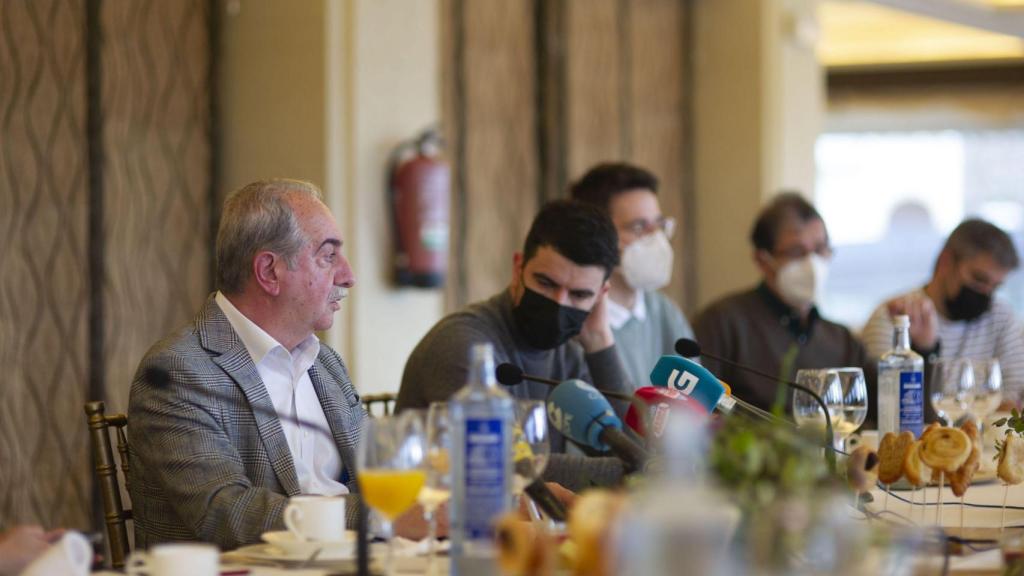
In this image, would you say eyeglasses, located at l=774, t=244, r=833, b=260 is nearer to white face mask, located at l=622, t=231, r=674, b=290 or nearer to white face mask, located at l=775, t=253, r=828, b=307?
white face mask, located at l=775, t=253, r=828, b=307

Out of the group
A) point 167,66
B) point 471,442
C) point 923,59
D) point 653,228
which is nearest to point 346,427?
point 471,442

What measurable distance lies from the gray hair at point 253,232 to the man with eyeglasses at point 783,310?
2.26 metres

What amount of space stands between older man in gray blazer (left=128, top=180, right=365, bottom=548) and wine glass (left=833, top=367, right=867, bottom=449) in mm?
974

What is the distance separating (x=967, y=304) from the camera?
458 cm

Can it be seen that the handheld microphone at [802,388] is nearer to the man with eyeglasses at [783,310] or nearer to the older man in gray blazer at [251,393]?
the older man in gray blazer at [251,393]

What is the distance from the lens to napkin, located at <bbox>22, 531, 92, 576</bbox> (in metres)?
1.61

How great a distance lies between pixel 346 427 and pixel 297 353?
182 mm

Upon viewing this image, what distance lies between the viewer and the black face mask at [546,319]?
3.17m

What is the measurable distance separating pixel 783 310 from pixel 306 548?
3.13 m

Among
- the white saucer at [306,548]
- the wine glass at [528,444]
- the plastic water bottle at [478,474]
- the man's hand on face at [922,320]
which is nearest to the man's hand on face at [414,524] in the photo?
the white saucer at [306,548]

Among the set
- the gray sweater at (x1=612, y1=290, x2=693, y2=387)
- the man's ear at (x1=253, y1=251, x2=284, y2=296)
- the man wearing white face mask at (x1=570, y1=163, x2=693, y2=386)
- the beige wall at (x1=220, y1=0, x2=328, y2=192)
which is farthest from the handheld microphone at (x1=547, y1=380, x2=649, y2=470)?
the beige wall at (x1=220, y1=0, x2=328, y2=192)

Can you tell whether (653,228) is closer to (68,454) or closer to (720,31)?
(68,454)

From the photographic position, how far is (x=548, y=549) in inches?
55.6

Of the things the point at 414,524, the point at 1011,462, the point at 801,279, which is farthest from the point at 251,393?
the point at 801,279
